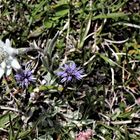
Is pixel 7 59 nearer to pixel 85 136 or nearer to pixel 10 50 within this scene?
pixel 10 50

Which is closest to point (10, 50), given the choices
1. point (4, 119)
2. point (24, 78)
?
point (24, 78)

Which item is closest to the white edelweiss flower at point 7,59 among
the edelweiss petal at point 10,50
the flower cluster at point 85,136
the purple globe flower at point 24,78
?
the edelweiss petal at point 10,50

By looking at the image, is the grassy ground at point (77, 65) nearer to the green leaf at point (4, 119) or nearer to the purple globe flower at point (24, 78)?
the green leaf at point (4, 119)

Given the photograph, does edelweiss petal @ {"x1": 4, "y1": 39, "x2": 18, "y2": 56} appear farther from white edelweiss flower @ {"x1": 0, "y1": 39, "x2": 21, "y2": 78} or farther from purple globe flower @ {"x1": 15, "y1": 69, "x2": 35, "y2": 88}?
purple globe flower @ {"x1": 15, "y1": 69, "x2": 35, "y2": 88}

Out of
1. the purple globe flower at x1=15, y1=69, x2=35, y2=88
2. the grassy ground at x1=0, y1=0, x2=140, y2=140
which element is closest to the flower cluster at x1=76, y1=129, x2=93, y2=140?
the grassy ground at x1=0, y1=0, x2=140, y2=140

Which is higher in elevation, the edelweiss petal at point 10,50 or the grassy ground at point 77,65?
the edelweiss petal at point 10,50

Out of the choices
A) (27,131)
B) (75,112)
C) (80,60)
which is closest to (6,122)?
(27,131)
